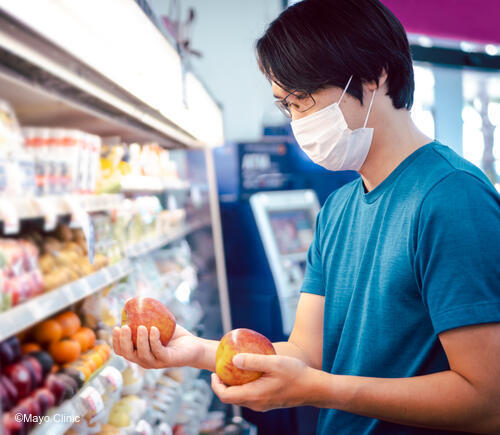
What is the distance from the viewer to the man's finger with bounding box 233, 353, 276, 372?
95cm

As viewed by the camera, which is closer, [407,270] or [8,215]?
[407,270]

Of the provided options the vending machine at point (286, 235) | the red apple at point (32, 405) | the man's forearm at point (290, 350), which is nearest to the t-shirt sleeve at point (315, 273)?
the man's forearm at point (290, 350)

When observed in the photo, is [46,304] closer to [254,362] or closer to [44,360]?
[44,360]

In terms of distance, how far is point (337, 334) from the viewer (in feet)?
4.28

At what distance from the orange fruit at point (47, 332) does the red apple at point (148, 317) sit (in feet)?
1.20

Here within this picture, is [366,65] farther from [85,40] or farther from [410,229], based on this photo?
[85,40]

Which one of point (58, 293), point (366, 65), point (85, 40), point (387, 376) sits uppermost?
point (85, 40)

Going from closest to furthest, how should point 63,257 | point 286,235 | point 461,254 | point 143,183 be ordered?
point 461,254 < point 63,257 < point 143,183 < point 286,235

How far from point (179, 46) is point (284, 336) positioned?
217cm

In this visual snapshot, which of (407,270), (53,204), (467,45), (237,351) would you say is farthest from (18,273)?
(467,45)

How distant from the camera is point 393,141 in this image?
4.02 feet

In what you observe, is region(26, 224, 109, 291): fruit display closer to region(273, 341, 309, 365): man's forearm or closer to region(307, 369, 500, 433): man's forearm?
region(273, 341, 309, 365): man's forearm

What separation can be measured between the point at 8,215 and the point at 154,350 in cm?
53

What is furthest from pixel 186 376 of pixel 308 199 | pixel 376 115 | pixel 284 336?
pixel 376 115
